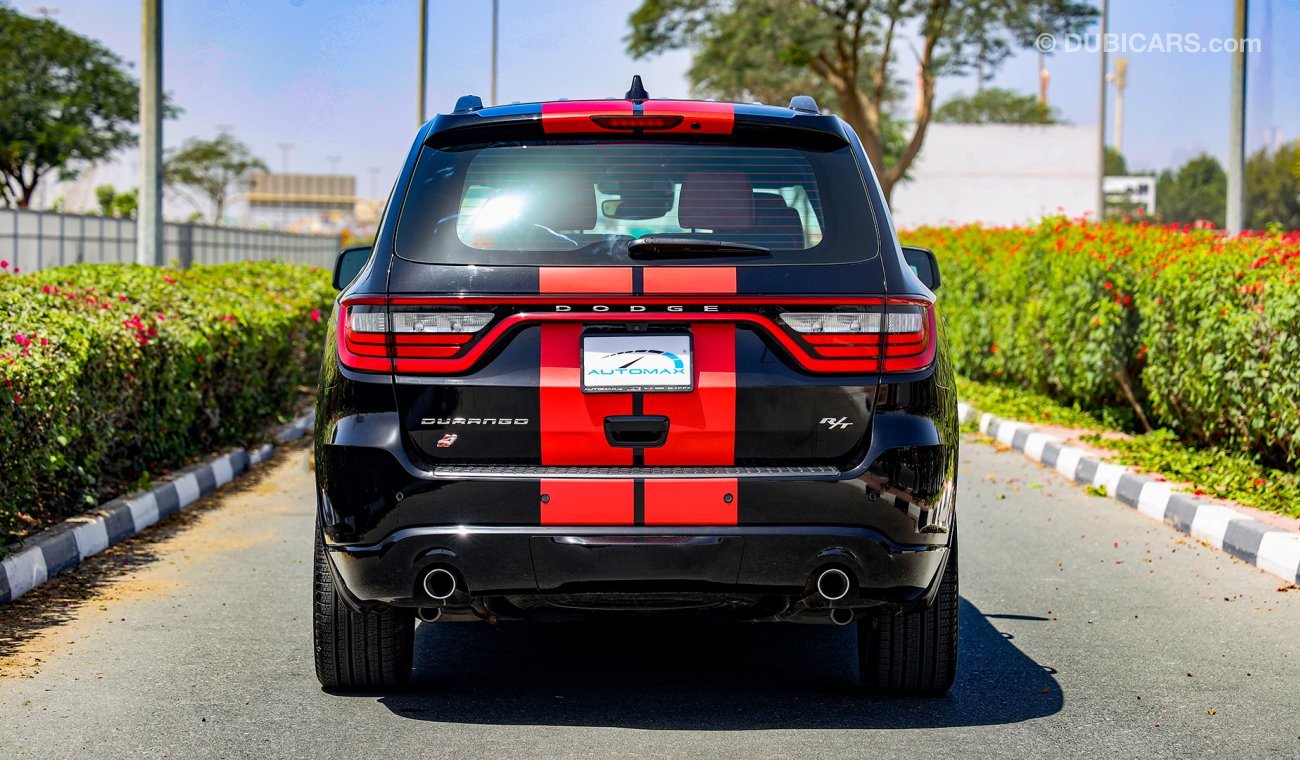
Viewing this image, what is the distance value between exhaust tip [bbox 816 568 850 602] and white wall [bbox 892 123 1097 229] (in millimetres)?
80875

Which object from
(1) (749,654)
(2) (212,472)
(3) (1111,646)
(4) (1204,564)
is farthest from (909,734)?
Result: (2) (212,472)

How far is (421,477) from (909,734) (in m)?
1.52

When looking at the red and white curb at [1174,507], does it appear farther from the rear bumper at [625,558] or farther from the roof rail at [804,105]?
the rear bumper at [625,558]

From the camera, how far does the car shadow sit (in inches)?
178

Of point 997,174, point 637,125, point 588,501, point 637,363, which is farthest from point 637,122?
point 997,174

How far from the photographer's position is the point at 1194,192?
113000 mm

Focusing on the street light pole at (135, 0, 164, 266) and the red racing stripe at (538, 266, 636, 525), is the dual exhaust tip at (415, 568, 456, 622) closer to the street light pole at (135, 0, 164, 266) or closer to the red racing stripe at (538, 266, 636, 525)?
the red racing stripe at (538, 266, 636, 525)

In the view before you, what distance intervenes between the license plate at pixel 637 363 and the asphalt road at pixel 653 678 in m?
0.98

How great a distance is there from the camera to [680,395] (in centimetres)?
401

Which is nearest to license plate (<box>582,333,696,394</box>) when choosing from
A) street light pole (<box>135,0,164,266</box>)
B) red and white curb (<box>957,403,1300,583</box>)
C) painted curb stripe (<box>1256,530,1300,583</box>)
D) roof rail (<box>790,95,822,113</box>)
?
roof rail (<box>790,95,822,113</box>)

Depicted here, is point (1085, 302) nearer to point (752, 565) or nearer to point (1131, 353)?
point (1131, 353)

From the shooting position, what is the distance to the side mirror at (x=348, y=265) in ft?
16.0

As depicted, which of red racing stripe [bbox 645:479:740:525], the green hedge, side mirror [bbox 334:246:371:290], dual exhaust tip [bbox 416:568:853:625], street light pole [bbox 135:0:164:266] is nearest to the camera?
red racing stripe [bbox 645:479:740:525]

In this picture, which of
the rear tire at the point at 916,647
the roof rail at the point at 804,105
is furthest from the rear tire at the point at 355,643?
the roof rail at the point at 804,105
